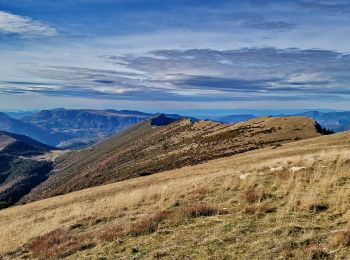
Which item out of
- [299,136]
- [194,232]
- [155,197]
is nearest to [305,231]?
[194,232]

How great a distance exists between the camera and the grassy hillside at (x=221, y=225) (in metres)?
12.4

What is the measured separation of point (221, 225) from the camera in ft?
49.2

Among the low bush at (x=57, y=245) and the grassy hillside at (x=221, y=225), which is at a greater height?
the grassy hillside at (x=221, y=225)

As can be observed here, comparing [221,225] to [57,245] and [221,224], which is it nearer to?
[221,224]

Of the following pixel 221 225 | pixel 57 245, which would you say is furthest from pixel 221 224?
pixel 57 245

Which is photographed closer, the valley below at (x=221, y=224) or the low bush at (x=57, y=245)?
the valley below at (x=221, y=224)

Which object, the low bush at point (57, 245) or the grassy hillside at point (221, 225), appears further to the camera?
the low bush at point (57, 245)

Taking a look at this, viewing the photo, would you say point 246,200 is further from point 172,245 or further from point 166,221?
point 172,245

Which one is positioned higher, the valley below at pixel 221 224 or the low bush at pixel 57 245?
the valley below at pixel 221 224

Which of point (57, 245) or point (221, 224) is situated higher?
point (221, 224)

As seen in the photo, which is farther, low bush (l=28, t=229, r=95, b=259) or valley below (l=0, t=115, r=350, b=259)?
low bush (l=28, t=229, r=95, b=259)

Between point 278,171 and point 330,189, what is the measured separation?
6.80 m

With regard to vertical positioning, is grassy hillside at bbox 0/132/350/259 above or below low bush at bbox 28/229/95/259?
above

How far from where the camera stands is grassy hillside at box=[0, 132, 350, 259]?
12.4 meters
